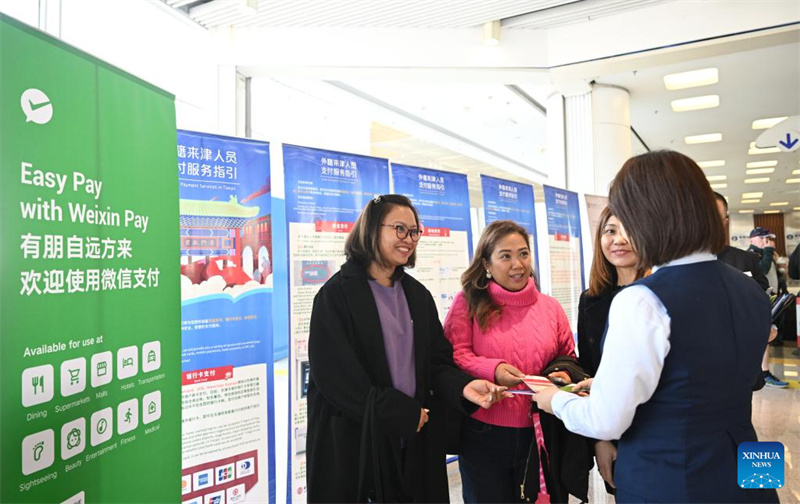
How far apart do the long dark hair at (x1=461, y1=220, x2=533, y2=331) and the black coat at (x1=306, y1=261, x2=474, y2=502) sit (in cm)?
28

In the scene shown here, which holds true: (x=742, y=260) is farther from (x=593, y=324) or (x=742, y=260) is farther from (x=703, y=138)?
(x=703, y=138)

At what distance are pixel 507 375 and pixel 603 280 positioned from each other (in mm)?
593

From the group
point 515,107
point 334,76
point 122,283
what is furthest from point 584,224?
point 122,283

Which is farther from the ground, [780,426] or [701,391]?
[701,391]

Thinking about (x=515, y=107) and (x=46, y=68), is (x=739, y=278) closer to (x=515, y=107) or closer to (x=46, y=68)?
(x=46, y=68)

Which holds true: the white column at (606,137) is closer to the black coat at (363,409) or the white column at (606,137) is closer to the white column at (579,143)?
the white column at (579,143)

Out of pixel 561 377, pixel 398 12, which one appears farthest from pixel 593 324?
pixel 398 12

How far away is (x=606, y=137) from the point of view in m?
5.79

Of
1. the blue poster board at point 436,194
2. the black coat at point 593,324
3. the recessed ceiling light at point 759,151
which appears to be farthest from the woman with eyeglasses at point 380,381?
the recessed ceiling light at point 759,151

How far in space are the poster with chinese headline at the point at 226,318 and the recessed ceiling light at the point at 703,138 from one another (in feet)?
26.5

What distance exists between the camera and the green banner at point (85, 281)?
126 centimetres

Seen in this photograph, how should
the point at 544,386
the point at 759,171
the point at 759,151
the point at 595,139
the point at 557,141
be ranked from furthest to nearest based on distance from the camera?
the point at 759,171 < the point at 759,151 < the point at 557,141 < the point at 595,139 < the point at 544,386

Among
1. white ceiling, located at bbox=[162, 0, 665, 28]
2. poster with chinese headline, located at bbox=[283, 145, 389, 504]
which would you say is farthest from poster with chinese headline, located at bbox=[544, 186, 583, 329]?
poster with chinese headline, located at bbox=[283, 145, 389, 504]

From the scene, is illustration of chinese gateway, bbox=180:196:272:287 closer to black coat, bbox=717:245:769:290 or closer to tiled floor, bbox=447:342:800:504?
tiled floor, bbox=447:342:800:504
